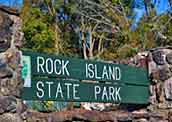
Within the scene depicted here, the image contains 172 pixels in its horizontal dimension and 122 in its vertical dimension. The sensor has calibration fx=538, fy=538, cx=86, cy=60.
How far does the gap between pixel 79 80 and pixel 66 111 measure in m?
0.42

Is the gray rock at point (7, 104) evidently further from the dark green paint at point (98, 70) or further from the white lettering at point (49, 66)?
the white lettering at point (49, 66)

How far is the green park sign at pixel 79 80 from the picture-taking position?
571 cm

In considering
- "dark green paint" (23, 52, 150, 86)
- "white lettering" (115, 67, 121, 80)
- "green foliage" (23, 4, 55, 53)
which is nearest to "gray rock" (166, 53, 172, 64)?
"dark green paint" (23, 52, 150, 86)

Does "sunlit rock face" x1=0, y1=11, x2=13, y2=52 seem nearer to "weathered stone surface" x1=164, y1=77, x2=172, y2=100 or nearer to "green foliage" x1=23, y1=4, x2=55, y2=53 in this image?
"weathered stone surface" x1=164, y1=77, x2=172, y2=100

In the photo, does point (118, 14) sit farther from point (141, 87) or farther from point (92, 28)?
point (141, 87)

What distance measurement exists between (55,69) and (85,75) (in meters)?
0.56

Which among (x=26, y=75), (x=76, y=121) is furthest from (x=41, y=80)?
(x=76, y=121)

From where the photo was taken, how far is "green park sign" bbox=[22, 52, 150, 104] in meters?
5.71

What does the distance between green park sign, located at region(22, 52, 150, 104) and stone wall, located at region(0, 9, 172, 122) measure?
0.17m

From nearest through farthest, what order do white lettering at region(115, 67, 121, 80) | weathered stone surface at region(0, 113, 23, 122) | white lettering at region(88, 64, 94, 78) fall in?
weathered stone surface at region(0, 113, 23, 122), white lettering at region(88, 64, 94, 78), white lettering at region(115, 67, 121, 80)

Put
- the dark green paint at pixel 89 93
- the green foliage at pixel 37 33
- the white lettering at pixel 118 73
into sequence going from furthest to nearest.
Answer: the green foliage at pixel 37 33
the white lettering at pixel 118 73
the dark green paint at pixel 89 93

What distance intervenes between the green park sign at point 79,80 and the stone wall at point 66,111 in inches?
6.8

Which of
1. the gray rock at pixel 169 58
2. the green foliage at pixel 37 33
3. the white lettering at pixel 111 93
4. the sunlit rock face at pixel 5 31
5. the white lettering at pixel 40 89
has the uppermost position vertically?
the green foliage at pixel 37 33

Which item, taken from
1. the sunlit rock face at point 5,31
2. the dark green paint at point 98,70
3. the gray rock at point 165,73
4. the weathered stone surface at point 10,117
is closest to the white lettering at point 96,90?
the dark green paint at point 98,70
